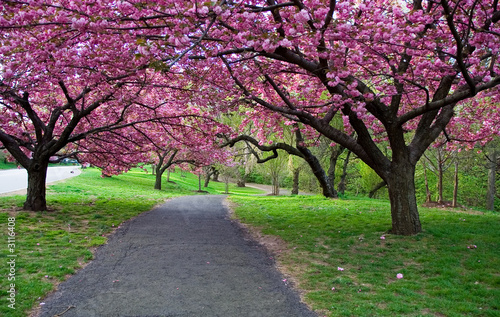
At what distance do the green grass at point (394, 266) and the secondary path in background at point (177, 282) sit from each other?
24.8 inches

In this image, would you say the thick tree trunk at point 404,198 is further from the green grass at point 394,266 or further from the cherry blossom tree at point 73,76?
the cherry blossom tree at point 73,76

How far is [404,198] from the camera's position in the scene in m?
7.34

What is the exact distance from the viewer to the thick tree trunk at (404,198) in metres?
7.36

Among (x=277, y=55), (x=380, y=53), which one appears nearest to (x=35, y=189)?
(x=277, y=55)

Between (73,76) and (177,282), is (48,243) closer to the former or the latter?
(177,282)

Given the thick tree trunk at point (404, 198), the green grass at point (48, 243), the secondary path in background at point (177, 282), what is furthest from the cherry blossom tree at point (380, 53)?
the green grass at point (48, 243)

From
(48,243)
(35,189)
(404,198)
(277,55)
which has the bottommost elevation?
(48,243)

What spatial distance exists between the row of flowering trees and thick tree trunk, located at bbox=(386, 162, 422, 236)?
24 millimetres

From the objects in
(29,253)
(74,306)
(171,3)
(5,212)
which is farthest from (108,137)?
(74,306)

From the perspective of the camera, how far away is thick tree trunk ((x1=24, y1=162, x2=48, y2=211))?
10109mm

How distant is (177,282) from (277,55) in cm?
492

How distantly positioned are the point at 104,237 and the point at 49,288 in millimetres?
3251

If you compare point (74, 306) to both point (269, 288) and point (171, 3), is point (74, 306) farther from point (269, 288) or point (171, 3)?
point (171, 3)

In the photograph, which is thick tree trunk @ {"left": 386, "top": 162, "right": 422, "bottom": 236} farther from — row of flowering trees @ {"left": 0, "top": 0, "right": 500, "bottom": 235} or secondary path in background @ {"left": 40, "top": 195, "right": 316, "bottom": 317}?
secondary path in background @ {"left": 40, "top": 195, "right": 316, "bottom": 317}
